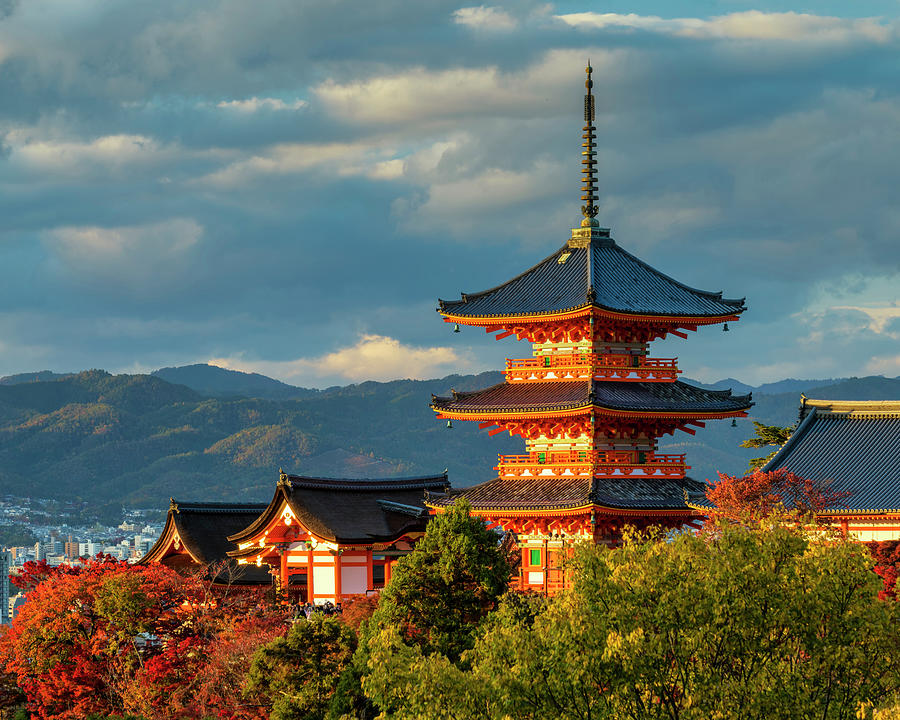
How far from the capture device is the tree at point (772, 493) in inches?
1788

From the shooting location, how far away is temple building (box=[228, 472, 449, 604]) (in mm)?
54594

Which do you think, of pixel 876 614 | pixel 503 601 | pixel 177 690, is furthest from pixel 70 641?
pixel 876 614

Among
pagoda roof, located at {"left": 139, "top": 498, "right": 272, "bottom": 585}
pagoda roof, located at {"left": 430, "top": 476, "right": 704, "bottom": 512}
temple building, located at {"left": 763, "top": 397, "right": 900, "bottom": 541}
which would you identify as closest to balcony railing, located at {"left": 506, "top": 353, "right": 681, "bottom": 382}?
pagoda roof, located at {"left": 430, "top": 476, "right": 704, "bottom": 512}

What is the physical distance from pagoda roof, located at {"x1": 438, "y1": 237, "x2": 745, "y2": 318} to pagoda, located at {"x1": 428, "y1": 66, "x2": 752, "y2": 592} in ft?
0.18

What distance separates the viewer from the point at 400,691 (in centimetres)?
3025

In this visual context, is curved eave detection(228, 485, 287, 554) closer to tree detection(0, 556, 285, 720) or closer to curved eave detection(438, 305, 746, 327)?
tree detection(0, 556, 285, 720)

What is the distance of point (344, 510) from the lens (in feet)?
184

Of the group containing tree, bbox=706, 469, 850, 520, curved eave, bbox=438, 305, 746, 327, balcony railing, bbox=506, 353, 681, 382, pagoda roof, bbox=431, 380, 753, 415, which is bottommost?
tree, bbox=706, 469, 850, 520

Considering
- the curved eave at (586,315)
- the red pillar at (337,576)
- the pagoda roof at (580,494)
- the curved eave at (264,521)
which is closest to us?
the pagoda roof at (580,494)

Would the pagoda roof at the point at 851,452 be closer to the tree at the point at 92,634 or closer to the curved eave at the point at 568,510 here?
the curved eave at the point at 568,510

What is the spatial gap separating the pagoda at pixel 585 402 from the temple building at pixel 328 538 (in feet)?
9.33

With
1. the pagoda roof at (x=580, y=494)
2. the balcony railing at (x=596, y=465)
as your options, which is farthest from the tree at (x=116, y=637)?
the balcony railing at (x=596, y=465)

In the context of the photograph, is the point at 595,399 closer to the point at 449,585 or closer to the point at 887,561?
the point at 887,561

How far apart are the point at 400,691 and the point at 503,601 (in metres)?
6.96
